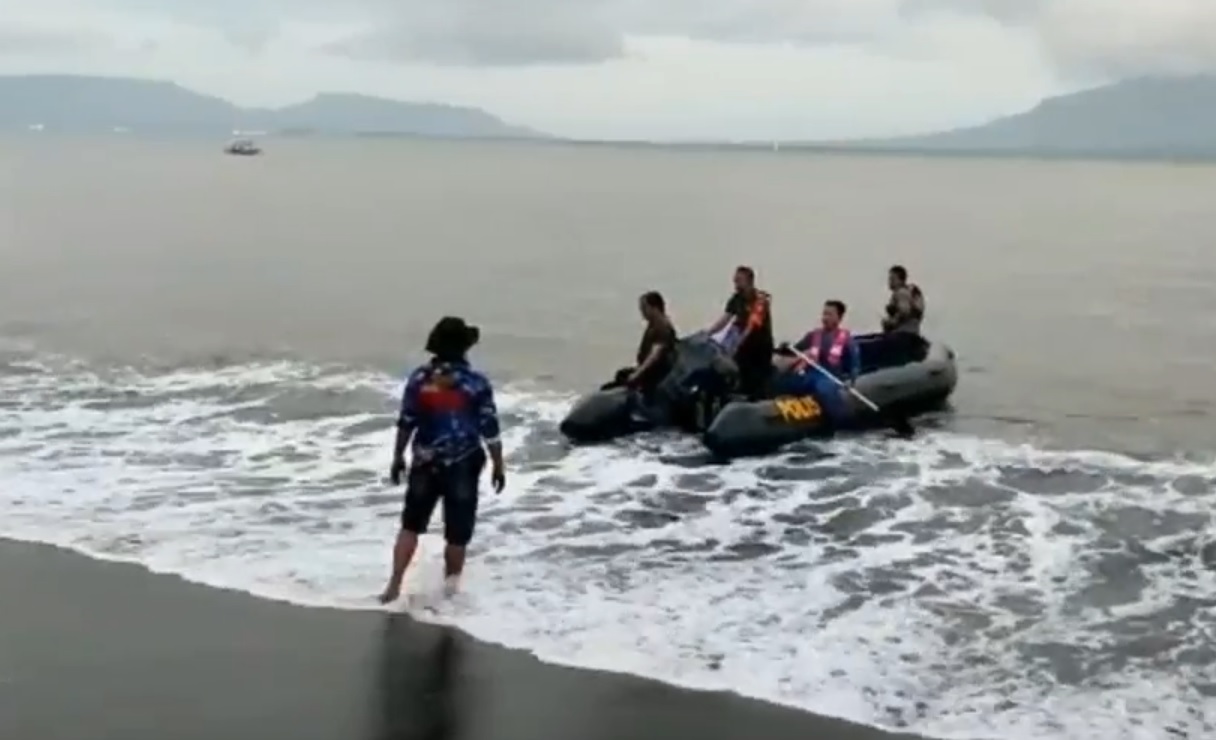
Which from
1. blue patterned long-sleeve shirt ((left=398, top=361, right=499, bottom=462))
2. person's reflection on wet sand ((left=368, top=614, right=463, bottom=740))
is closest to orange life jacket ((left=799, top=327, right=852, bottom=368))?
blue patterned long-sleeve shirt ((left=398, top=361, right=499, bottom=462))

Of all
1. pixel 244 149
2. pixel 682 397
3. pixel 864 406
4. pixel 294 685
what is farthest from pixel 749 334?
pixel 244 149

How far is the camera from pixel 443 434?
8.36 meters

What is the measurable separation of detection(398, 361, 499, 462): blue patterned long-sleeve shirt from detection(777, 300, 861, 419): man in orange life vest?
21.3 ft

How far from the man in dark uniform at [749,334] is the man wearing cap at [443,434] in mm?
6194

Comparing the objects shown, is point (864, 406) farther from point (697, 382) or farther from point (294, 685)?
point (294, 685)

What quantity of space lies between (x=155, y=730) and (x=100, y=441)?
715 cm

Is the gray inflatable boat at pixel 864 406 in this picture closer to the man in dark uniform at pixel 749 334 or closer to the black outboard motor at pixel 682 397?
the black outboard motor at pixel 682 397

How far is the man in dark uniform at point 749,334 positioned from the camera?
47.1 ft

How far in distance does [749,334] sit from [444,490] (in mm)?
6489

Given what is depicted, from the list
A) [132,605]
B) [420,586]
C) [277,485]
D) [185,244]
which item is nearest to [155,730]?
[132,605]

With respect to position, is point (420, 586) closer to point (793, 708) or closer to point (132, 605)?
point (132, 605)

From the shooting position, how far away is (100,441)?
13.1 m

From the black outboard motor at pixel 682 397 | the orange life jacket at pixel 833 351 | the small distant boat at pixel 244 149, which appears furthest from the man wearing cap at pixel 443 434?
the small distant boat at pixel 244 149

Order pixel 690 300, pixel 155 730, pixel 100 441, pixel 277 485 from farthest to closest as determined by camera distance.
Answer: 1. pixel 690 300
2. pixel 100 441
3. pixel 277 485
4. pixel 155 730
